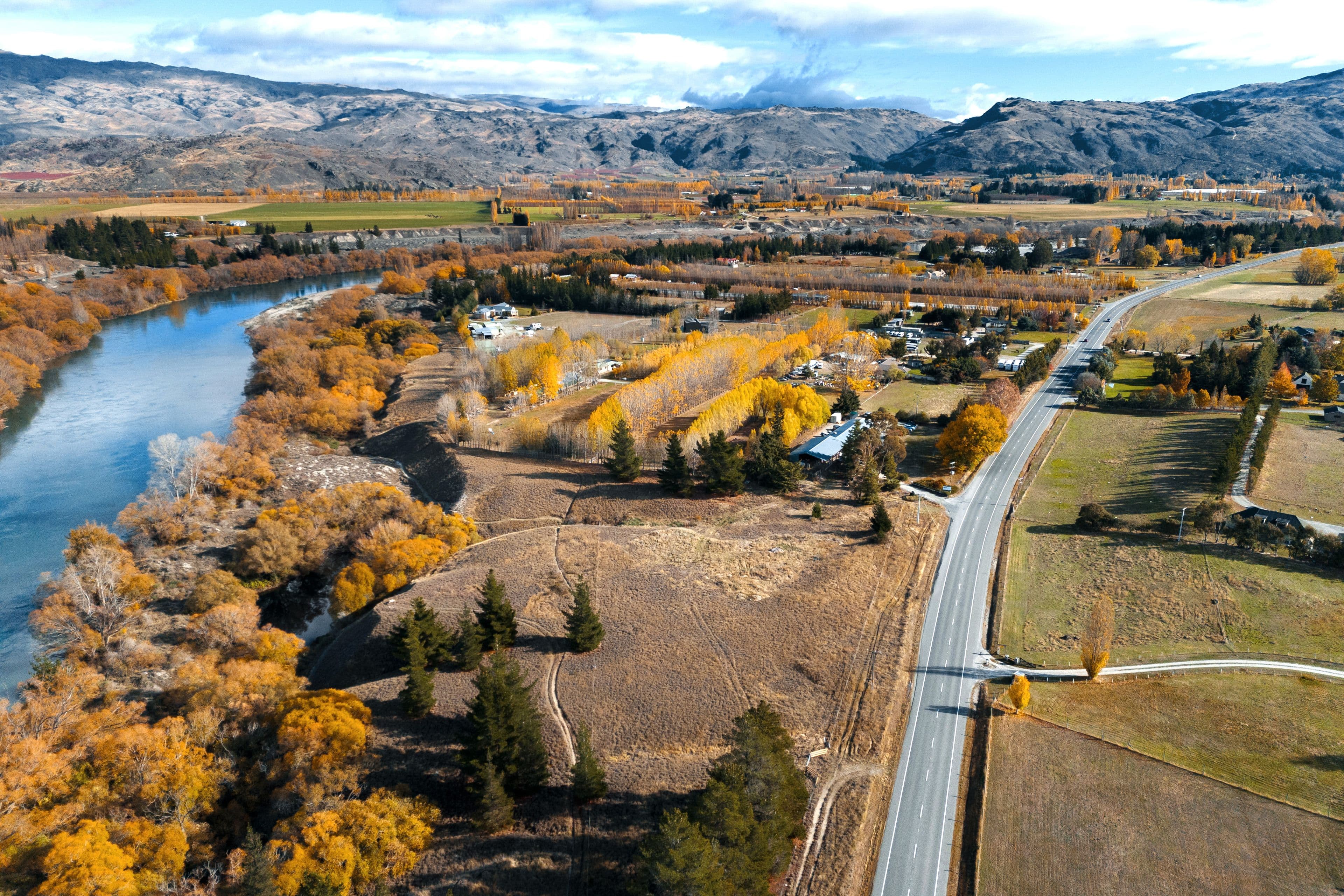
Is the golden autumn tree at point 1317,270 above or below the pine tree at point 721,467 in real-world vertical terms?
above

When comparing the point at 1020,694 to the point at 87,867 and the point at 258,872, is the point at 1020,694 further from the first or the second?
the point at 87,867

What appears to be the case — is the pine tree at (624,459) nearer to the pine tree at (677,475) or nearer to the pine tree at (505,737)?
the pine tree at (677,475)

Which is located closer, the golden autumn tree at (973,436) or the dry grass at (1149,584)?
the dry grass at (1149,584)

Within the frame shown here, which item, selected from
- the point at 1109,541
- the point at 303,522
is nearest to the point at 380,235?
the point at 303,522

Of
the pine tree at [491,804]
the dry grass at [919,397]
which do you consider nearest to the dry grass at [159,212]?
the dry grass at [919,397]

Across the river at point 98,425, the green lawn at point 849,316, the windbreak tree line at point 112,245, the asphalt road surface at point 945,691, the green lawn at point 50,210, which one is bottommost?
the river at point 98,425

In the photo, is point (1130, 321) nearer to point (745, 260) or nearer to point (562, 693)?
point (745, 260)

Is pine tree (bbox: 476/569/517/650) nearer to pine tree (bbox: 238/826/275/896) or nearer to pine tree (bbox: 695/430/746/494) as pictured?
pine tree (bbox: 238/826/275/896)

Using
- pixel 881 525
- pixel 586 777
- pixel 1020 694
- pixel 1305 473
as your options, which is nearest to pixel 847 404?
pixel 881 525
